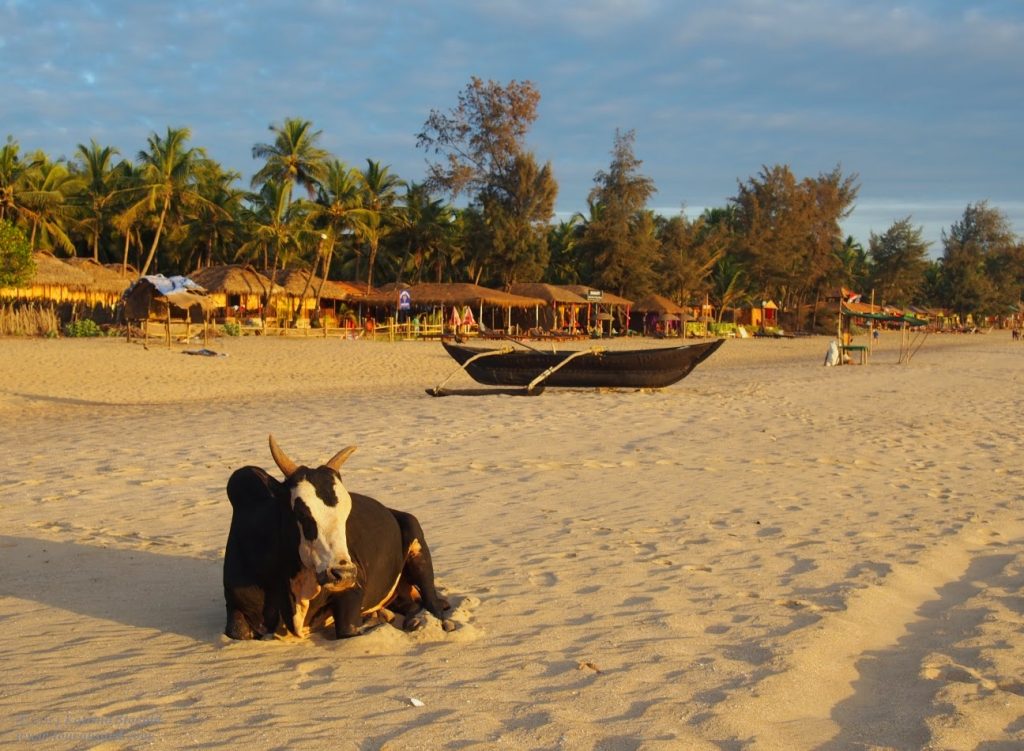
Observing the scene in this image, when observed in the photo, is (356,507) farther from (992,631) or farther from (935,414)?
(935,414)

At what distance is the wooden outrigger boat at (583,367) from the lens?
17.7 m

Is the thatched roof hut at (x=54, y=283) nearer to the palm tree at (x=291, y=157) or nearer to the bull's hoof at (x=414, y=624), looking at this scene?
the palm tree at (x=291, y=157)

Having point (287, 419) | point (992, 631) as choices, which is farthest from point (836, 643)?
point (287, 419)

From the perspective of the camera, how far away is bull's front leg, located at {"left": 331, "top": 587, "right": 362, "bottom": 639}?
14.1 feet

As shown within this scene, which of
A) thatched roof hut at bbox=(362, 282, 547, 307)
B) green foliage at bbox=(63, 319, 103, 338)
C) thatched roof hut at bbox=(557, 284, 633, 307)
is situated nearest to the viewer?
green foliage at bbox=(63, 319, 103, 338)

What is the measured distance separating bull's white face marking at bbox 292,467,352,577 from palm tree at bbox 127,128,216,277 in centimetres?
4008

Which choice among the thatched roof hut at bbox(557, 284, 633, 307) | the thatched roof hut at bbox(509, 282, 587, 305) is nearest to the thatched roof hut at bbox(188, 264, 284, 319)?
the thatched roof hut at bbox(509, 282, 587, 305)

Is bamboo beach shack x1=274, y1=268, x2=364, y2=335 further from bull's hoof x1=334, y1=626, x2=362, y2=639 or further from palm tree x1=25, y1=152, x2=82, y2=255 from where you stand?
bull's hoof x1=334, y1=626, x2=362, y2=639

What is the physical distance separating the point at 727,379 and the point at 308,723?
806 inches

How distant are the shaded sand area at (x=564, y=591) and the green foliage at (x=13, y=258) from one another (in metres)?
20.5

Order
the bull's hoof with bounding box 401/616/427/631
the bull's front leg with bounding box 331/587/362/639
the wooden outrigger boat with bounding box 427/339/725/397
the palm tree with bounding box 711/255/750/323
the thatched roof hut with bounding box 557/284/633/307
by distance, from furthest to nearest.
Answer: the palm tree with bounding box 711/255/750/323 < the thatched roof hut with bounding box 557/284/633/307 < the wooden outrigger boat with bounding box 427/339/725/397 < the bull's hoof with bounding box 401/616/427/631 < the bull's front leg with bounding box 331/587/362/639

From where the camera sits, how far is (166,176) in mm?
41406

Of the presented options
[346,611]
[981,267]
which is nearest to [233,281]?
[346,611]

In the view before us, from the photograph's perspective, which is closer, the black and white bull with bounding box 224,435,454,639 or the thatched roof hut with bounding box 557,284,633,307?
the black and white bull with bounding box 224,435,454,639
